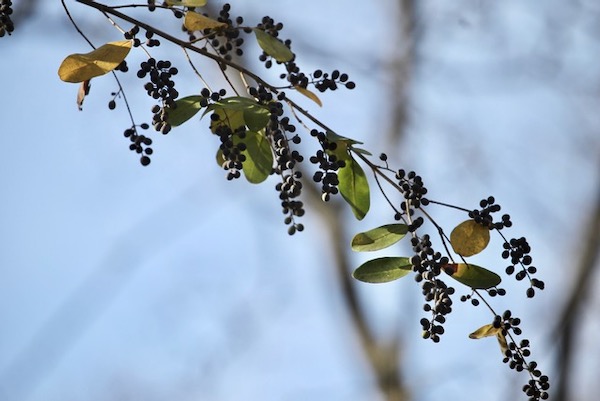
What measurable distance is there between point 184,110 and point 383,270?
0.35 metres

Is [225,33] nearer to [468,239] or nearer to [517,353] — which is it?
[468,239]

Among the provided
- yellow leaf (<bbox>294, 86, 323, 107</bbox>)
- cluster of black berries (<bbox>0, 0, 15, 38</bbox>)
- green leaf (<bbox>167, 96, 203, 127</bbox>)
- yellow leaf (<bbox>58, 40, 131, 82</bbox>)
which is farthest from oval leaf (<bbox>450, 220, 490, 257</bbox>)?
cluster of black berries (<bbox>0, 0, 15, 38</bbox>)

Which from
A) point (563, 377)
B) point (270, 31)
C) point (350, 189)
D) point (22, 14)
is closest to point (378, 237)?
point (350, 189)

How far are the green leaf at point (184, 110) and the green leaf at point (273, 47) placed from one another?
0.36ft

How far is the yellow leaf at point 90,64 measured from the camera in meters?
1.08

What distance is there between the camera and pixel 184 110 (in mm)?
1116

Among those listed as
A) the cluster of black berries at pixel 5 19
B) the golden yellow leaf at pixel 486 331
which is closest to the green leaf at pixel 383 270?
the golden yellow leaf at pixel 486 331

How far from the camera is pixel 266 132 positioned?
3.95ft

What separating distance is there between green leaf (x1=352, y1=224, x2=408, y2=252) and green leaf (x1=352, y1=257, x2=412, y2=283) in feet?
0.07

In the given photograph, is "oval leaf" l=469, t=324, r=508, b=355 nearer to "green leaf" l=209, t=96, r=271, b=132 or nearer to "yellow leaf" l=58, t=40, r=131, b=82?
"green leaf" l=209, t=96, r=271, b=132

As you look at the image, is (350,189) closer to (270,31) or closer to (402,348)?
(270,31)

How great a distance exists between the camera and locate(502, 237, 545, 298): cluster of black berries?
1160 millimetres

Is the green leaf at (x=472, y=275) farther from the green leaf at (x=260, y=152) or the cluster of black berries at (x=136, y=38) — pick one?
the cluster of black berries at (x=136, y=38)

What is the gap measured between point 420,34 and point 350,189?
17.4 ft
